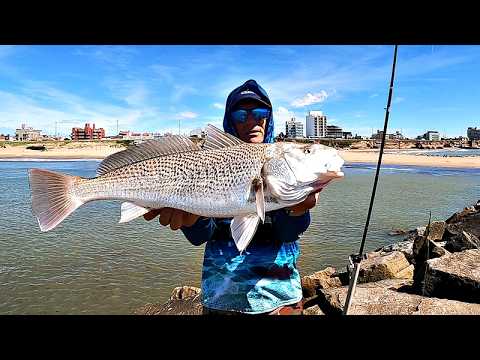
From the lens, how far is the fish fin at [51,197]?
254 cm

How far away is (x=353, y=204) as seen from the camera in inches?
755

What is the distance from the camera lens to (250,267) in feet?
9.21

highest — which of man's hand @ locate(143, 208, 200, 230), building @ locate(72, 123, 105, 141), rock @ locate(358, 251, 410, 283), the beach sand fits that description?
building @ locate(72, 123, 105, 141)

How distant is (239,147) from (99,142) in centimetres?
5783

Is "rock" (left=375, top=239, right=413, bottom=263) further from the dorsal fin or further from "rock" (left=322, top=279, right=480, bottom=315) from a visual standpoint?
the dorsal fin

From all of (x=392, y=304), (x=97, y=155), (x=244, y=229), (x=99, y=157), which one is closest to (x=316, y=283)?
(x=392, y=304)

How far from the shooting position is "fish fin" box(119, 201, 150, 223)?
262 cm

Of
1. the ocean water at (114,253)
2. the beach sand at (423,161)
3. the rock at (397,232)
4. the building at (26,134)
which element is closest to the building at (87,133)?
the building at (26,134)

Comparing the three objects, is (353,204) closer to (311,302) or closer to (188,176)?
(311,302)

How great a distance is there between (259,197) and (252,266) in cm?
59

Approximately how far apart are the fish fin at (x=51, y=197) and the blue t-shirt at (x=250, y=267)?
776 mm

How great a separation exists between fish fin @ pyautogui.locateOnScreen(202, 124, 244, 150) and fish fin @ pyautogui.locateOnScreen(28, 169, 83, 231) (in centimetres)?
92

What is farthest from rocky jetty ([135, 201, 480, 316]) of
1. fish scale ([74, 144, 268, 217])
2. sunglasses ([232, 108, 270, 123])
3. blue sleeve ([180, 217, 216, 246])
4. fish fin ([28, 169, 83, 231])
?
fish fin ([28, 169, 83, 231])
